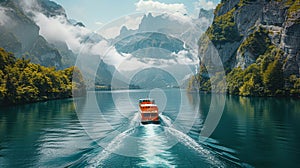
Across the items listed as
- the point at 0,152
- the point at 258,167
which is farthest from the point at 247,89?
the point at 0,152

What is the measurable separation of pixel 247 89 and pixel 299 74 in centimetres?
2285

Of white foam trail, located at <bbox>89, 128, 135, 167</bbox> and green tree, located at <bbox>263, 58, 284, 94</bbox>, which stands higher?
green tree, located at <bbox>263, 58, 284, 94</bbox>

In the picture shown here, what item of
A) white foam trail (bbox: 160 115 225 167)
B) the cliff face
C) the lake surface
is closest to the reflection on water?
the lake surface

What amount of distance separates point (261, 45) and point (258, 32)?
8604 mm

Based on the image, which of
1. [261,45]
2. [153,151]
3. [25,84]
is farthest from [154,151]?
[261,45]

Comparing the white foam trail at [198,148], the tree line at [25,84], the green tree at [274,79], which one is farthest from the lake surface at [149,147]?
the green tree at [274,79]

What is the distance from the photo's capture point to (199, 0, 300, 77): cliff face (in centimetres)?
10544

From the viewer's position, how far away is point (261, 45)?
137 meters

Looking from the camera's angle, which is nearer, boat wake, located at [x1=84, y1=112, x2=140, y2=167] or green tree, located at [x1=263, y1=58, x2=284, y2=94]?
boat wake, located at [x1=84, y1=112, x2=140, y2=167]

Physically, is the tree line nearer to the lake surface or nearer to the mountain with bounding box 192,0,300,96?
the lake surface

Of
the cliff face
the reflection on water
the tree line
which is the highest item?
the cliff face

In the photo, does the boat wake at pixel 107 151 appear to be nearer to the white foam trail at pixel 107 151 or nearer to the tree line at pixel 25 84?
the white foam trail at pixel 107 151

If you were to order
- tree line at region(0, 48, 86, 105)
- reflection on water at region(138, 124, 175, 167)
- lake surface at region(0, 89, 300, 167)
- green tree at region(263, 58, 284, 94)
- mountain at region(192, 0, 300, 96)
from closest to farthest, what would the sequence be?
reflection on water at region(138, 124, 175, 167)
lake surface at region(0, 89, 300, 167)
tree line at region(0, 48, 86, 105)
green tree at region(263, 58, 284, 94)
mountain at region(192, 0, 300, 96)

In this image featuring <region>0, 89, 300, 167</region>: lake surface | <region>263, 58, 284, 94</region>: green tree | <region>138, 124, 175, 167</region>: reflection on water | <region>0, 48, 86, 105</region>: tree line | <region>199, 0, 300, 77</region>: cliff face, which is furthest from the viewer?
<region>199, 0, 300, 77</region>: cliff face
